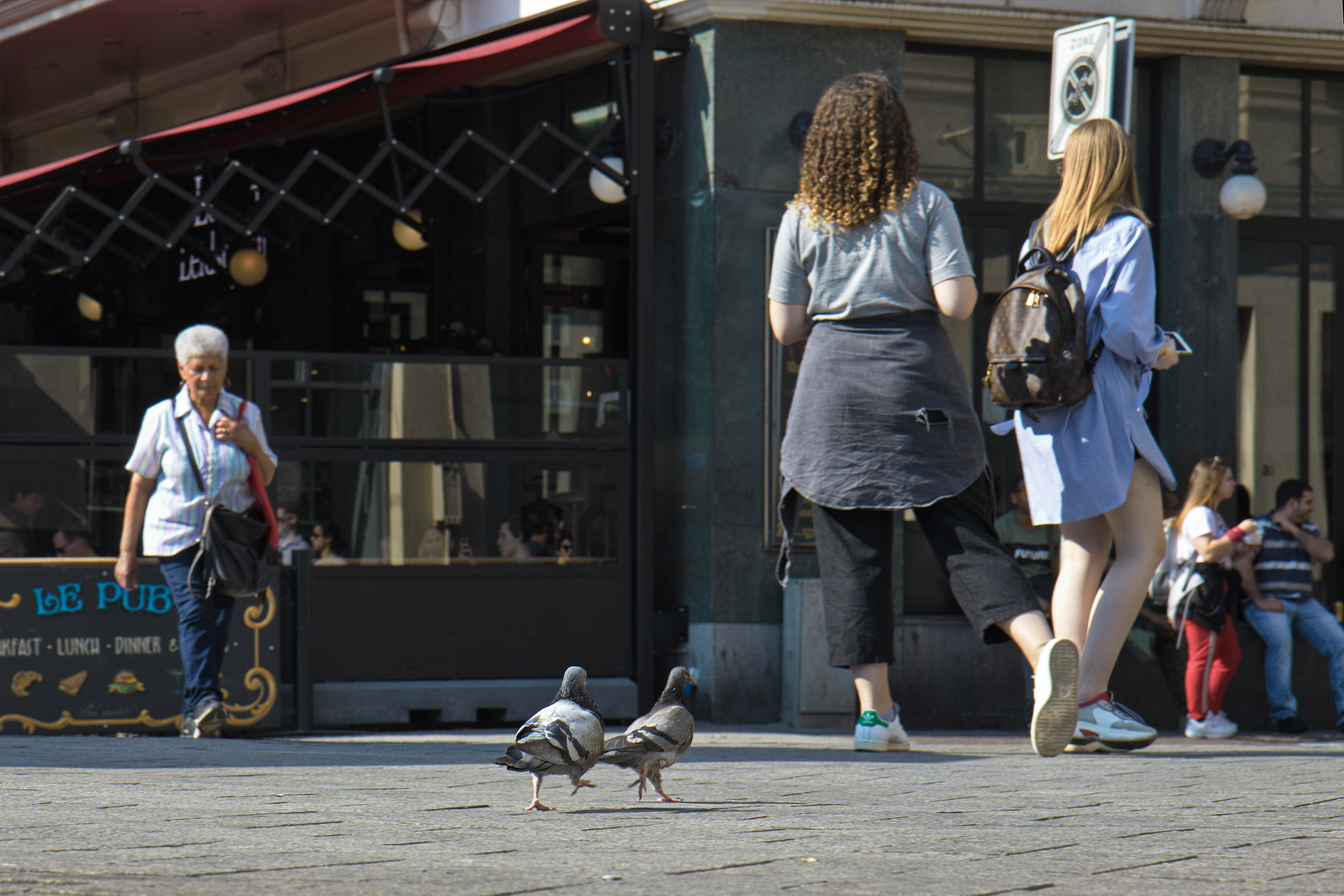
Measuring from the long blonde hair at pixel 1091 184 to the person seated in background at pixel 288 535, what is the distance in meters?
4.22

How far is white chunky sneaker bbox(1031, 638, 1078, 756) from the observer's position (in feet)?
16.6

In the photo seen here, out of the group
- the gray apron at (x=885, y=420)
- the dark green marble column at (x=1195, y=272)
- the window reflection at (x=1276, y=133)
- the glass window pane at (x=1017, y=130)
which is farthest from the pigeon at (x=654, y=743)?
the window reflection at (x=1276, y=133)

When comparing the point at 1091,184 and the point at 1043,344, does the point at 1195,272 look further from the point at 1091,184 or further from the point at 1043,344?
the point at 1043,344

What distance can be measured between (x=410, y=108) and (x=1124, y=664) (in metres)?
5.52

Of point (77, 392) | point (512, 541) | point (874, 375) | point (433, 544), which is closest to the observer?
point (874, 375)

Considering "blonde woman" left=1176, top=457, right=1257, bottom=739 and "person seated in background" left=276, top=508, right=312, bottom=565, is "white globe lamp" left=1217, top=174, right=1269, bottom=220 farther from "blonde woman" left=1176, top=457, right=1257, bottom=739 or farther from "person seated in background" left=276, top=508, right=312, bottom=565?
"person seated in background" left=276, top=508, right=312, bottom=565

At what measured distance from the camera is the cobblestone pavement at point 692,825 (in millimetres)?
3316

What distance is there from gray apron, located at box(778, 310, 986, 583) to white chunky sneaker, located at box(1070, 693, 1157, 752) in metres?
0.85

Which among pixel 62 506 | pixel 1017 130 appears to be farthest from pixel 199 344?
pixel 1017 130

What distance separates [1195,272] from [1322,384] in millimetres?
1249

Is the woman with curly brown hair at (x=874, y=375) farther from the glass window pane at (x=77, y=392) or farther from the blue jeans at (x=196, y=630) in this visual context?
the glass window pane at (x=77, y=392)

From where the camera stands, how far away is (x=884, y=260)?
19.5 ft

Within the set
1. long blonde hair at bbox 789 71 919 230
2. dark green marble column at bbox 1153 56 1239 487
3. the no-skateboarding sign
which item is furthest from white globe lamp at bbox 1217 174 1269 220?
long blonde hair at bbox 789 71 919 230

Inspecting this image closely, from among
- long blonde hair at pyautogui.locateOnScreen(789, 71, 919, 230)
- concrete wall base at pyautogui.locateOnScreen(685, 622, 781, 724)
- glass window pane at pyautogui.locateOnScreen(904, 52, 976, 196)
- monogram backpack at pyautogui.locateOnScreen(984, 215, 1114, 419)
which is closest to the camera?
monogram backpack at pyautogui.locateOnScreen(984, 215, 1114, 419)
